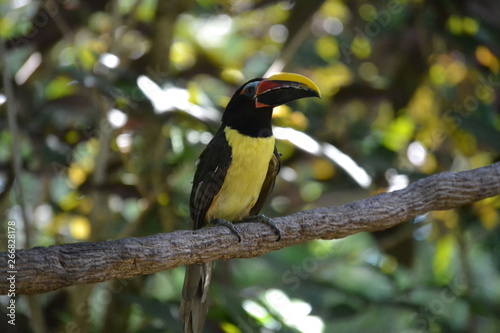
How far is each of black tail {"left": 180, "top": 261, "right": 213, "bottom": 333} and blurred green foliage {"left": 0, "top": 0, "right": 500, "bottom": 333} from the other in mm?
231

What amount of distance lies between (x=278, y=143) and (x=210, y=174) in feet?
4.30

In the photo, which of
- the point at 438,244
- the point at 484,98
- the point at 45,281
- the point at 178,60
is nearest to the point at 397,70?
the point at 484,98

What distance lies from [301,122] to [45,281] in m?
2.04

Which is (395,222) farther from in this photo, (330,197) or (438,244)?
(438,244)

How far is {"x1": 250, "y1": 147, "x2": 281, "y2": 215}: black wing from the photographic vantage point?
2.96 meters

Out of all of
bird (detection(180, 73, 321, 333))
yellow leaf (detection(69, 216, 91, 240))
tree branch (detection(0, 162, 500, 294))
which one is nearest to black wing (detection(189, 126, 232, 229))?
bird (detection(180, 73, 321, 333))

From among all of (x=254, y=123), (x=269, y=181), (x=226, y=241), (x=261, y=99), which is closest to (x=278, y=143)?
(x=269, y=181)

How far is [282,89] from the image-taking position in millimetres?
2691

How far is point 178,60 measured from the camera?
4871mm

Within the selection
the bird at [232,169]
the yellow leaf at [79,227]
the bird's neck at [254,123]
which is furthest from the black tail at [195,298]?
A: the yellow leaf at [79,227]

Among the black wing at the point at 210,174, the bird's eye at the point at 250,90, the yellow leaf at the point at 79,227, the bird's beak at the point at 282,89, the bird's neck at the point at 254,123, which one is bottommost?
the yellow leaf at the point at 79,227

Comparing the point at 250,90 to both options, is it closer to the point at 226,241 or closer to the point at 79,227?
the point at 226,241

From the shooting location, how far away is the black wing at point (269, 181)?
9.73 ft

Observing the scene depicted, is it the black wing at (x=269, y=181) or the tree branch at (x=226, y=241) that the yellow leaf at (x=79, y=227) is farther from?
the tree branch at (x=226, y=241)
